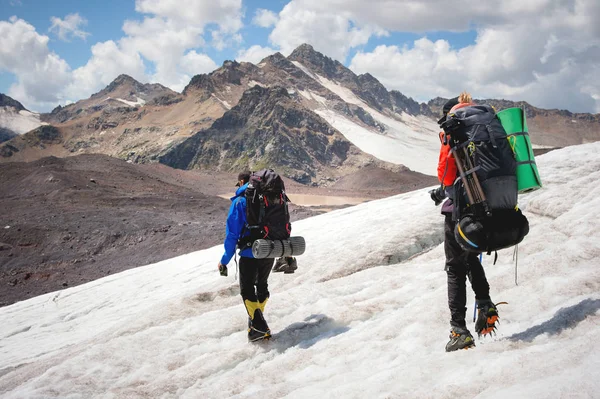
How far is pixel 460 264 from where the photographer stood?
5.07 metres

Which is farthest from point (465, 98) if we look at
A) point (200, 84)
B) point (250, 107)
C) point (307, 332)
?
point (200, 84)

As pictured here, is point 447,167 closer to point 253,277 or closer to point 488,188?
point 488,188

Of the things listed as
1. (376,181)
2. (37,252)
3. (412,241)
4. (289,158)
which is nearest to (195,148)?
(289,158)

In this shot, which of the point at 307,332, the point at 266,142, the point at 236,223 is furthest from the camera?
the point at 266,142

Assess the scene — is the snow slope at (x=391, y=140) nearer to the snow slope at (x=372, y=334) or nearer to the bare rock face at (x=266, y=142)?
the bare rock face at (x=266, y=142)

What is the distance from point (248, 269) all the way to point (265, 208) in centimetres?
96

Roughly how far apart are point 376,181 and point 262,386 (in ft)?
226

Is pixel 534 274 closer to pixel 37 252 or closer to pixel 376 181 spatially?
pixel 37 252

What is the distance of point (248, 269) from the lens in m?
6.55

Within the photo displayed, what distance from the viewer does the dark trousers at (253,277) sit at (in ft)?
21.4

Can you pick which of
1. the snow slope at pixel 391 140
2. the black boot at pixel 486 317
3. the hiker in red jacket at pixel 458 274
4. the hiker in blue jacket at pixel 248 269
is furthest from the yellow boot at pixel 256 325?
the snow slope at pixel 391 140

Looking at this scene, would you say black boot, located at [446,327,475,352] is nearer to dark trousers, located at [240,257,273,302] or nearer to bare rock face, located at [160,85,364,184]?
dark trousers, located at [240,257,273,302]

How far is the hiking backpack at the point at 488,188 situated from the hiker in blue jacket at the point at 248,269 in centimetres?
308

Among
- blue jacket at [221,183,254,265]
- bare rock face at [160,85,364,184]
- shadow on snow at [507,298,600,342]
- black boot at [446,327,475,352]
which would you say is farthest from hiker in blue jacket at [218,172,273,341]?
bare rock face at [160,85,364,184]
